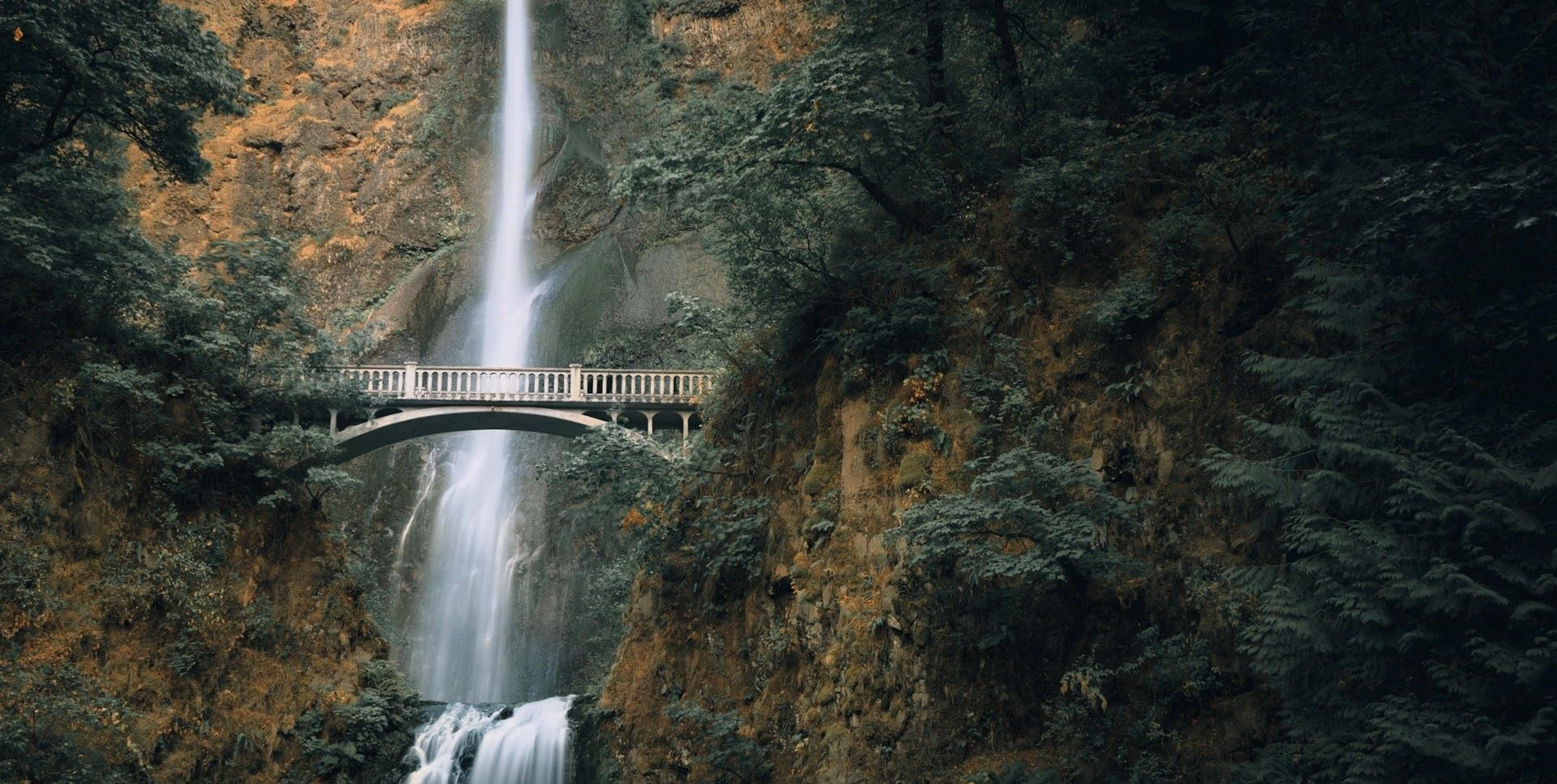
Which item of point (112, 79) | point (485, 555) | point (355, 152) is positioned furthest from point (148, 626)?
point (355, 152)

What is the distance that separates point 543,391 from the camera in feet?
93.7

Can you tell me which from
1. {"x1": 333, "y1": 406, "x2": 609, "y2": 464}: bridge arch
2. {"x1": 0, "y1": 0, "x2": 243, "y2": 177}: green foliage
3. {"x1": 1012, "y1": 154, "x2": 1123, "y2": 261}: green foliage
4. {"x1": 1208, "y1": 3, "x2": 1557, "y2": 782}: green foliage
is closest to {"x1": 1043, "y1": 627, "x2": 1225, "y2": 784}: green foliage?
{"x1": 1208, "y1": 3, "x2": 1557, "y2": 782}: green foliage

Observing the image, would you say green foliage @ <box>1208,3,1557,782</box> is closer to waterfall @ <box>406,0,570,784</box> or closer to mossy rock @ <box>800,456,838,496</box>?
mossy rock @ <box>800,456,838,496</box>

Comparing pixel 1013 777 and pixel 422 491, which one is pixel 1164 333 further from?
pixel 422 491

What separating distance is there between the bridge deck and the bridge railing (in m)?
0.02

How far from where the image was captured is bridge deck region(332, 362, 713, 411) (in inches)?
1054

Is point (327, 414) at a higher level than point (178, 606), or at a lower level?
higher

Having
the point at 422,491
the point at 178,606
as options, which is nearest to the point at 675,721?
the point at 178,606

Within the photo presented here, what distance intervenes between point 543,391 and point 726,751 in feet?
48.7

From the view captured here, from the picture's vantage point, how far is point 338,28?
150 feet

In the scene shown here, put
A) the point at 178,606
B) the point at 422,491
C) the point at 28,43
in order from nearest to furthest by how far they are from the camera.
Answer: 1. the point at 28,43
2. the point at 178,606
3. the point at 422,491

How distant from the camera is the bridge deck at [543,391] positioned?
2678 centimetres

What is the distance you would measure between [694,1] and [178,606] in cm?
3015

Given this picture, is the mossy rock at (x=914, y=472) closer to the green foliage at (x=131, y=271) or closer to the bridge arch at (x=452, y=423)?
the green foliage at (x=131, y=271)
